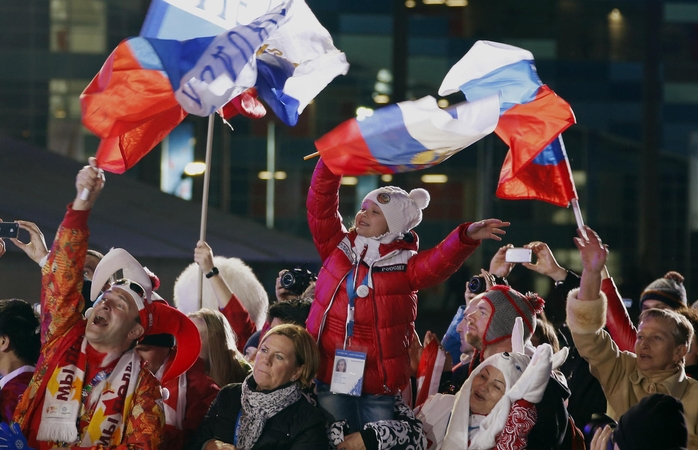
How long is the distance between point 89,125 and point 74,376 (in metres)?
0.95

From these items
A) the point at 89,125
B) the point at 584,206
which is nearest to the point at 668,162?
the point at 584,206

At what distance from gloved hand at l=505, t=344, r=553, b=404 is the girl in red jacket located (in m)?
0.52

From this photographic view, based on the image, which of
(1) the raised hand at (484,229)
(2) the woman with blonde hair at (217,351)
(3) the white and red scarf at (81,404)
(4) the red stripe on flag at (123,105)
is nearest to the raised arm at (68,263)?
(3) the white and red scarf at (81,404)

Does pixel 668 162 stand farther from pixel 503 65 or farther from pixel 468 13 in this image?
pixel 503 65

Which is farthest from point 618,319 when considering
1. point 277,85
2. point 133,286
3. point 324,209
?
point 133,286

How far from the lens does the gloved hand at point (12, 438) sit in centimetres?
345

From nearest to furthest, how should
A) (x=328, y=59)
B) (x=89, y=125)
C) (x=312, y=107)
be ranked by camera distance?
(x=89, y=125) → (x=328, y=59) → (x=312, y=107)

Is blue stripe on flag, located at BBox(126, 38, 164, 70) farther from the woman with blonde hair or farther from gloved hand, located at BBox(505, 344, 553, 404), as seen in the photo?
gloved hand, located at BBox(505, 344, 553, 404)

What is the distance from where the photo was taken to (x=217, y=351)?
173 inches

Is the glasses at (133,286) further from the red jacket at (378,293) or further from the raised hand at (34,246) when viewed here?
the red jacket at (378,293)

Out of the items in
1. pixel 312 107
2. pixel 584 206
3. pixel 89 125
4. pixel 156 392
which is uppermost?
pixel 89 125

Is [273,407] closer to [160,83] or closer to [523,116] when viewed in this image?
[160,83]

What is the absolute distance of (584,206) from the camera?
59.0 ft

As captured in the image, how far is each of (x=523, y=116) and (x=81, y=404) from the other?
2.07m
